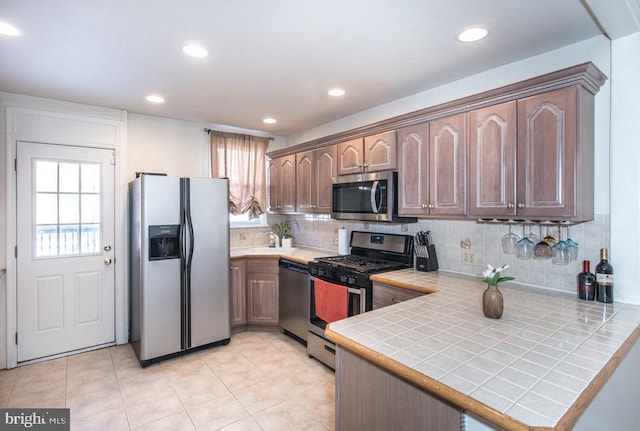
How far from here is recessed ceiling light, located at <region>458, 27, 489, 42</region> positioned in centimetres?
195

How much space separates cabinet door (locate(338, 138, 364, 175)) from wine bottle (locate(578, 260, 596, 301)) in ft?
6.07

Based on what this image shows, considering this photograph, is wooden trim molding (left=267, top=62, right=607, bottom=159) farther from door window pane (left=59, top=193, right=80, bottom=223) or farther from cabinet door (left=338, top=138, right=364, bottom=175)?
door window pane (left=59, top=193, right=80, bottom=223)

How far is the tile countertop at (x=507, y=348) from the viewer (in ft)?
3.22

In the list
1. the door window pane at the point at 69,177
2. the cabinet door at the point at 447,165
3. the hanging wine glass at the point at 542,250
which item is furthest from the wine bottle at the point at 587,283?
the door window pane at the point at 69,177

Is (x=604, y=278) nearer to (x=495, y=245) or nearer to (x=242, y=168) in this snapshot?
(x=495, y=245)

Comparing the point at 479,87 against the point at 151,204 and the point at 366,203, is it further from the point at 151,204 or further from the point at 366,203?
the point at 151,204

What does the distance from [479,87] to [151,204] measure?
297cm

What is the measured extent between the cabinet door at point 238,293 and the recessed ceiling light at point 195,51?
2.24 metres

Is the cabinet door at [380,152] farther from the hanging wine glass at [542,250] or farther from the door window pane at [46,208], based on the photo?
the door window pane at [46,208]

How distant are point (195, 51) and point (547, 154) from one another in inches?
89.8

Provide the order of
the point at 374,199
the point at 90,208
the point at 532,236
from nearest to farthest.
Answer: the point at 532,236 < the point at 374,199 < the point at 90,208

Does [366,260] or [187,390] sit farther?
[366,260]

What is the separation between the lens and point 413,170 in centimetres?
273

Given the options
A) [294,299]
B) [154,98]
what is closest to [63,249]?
[154,98]
